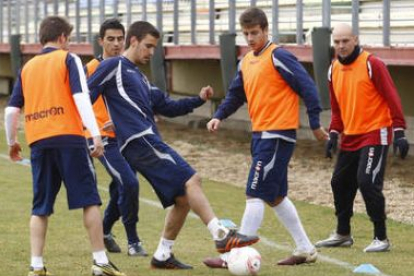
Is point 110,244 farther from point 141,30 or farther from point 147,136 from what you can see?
point 141,30

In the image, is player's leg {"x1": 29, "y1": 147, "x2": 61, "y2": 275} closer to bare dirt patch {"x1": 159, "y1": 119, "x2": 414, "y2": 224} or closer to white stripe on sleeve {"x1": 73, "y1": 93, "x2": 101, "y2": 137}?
white stripe on sleeve {"x1": 73, "y1": 93, "x2": 101, "y2": 137}

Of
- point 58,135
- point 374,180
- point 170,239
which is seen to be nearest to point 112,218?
point 170,239

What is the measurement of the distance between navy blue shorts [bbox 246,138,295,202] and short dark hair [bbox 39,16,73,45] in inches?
67.5

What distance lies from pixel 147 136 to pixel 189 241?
2592mm

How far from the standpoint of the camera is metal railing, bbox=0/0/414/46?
17297mm

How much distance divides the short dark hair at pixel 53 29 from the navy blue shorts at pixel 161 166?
105 cm

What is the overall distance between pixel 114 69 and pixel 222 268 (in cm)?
164

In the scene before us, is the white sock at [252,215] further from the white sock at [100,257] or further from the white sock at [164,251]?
the white sock at [100,257]

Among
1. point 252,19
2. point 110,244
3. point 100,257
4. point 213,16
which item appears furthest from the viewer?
point 213,16

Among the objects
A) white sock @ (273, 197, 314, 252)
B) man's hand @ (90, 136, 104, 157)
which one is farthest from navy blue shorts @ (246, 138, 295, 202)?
man's hand @ (90, 136, 104, 157)

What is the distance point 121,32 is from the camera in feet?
33.8

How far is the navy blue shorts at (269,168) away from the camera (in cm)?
921

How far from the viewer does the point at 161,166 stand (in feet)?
29.4

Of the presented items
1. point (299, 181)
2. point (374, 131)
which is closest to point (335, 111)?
point (374, 131)
